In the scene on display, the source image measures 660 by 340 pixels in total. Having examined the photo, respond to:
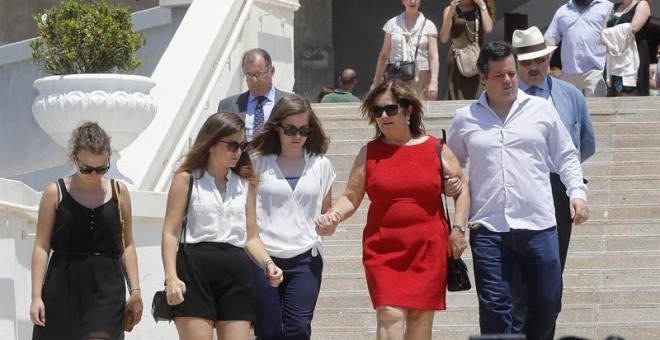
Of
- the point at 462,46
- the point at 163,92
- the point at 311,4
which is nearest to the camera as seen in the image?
the point at 163,92

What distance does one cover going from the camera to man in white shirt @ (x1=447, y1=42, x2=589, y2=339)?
314 inches

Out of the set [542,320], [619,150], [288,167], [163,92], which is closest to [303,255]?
[288,167]

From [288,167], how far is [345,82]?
820 cm

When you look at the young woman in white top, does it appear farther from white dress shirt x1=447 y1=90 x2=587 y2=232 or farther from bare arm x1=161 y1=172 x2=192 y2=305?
white dress shirt x1=447 y1=90 x2=587 y2=232

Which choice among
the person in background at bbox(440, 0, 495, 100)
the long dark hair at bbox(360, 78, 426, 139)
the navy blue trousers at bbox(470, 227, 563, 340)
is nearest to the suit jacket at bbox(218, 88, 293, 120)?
the long dark hair at bbox(360, 78, 426, 139)

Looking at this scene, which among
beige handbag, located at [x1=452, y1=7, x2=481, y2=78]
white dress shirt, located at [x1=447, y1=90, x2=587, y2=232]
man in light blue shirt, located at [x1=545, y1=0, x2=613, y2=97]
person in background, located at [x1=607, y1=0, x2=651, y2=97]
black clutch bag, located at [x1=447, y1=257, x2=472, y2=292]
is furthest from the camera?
person in background, located at [x1=607, y1=0, x2=651, y2=97]

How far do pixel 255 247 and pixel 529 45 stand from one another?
2.15 metres

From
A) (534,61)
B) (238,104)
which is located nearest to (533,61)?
(534,61)

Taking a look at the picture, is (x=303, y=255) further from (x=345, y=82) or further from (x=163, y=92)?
(x=345, y=82)

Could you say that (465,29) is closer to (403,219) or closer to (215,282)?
(403,219)

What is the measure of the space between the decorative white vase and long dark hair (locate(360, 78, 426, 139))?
2403 millimetres

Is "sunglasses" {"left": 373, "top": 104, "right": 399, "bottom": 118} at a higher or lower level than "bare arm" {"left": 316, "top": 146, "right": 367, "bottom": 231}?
higher

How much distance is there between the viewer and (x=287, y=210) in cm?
800

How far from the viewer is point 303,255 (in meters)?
7.95
